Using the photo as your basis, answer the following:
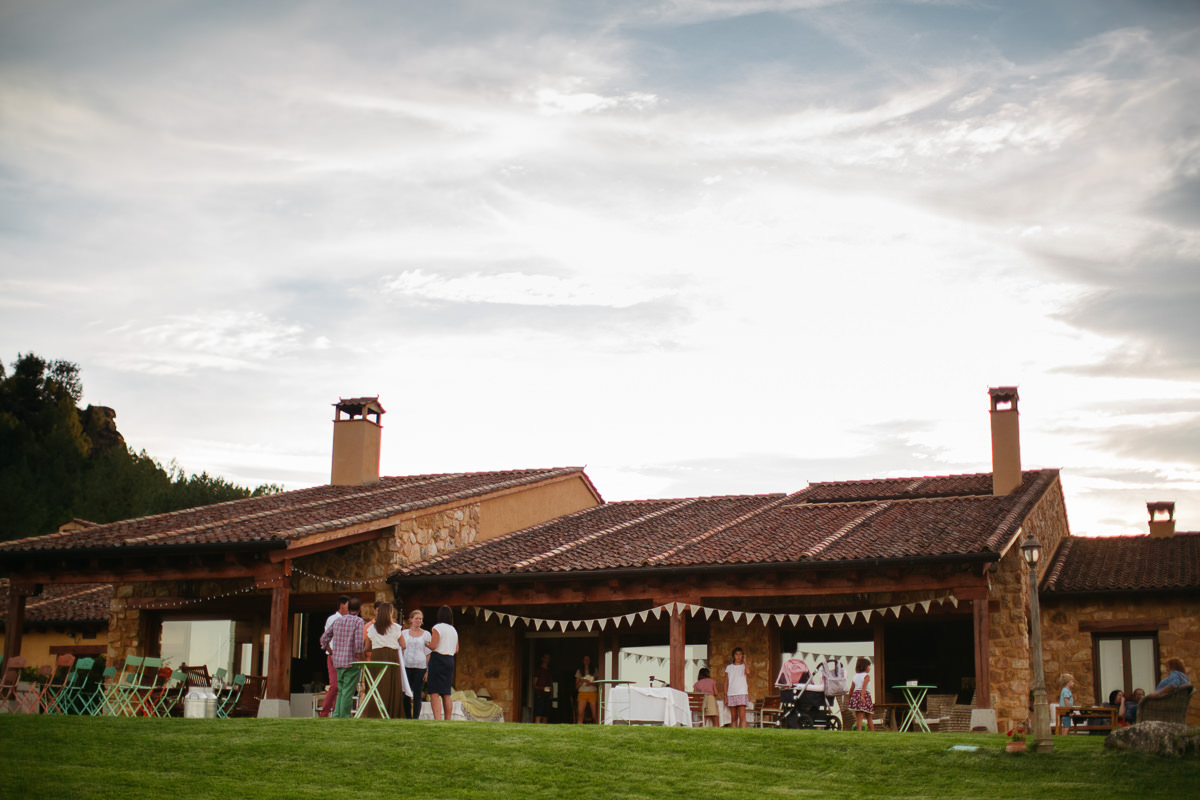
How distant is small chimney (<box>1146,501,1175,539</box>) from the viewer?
20734 millimetres

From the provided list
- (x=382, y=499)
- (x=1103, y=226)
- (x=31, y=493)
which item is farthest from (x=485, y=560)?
(x=31, y=493)

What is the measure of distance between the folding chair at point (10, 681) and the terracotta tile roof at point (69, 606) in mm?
5229

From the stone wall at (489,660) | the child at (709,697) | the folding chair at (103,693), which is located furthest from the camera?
the stone wall at (489,660)

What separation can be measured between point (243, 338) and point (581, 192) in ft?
21.9

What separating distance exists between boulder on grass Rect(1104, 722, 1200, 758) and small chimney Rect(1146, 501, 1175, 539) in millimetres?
11734

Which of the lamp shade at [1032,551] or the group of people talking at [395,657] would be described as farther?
the group of people talking at [395,657]

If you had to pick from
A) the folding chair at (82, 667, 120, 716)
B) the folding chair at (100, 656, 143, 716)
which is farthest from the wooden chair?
the folding chair at (82, 667, 120, 716)

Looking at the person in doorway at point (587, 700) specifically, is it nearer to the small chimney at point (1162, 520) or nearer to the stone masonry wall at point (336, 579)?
the stone masonry wall at point (336, 579)

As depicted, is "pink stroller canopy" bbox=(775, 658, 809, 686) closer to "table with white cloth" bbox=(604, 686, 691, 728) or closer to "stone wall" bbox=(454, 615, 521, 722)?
"table with white cloth" bbox=(604, 686, 691, 728)

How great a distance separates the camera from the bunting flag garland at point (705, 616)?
15758mm

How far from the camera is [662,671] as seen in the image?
1775 cm

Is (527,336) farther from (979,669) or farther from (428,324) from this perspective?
(979,669)

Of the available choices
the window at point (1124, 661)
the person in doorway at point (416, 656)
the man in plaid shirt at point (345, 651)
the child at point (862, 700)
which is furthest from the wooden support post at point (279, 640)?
the window at point (1124, 661)

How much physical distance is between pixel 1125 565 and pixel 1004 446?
8.66ft
